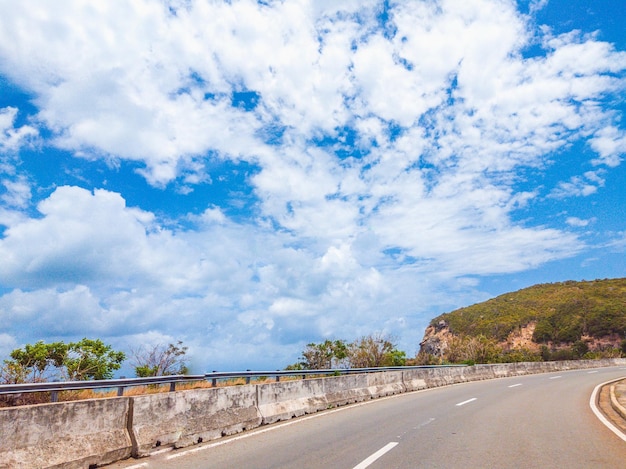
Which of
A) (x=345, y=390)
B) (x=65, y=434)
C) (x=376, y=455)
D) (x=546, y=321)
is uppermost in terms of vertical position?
(x=546, y=321)

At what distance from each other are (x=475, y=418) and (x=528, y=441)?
3118 millimetres

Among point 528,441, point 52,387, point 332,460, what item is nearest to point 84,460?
point 52,387

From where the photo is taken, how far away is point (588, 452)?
7496 millimetres

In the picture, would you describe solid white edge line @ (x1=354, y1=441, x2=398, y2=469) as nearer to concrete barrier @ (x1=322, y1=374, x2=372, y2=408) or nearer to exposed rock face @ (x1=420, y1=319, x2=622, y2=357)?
concrete barrier @ (x1=322, y1=374, x2=372, y2=408)

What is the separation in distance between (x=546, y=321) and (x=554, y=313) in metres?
4.66

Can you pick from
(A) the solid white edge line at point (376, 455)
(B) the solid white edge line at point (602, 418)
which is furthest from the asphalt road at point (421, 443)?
(B) the solid white edge line at point (602, 418)

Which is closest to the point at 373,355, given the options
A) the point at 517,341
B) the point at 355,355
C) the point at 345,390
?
the point at 355,355

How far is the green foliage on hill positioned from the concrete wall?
81987 millimetres

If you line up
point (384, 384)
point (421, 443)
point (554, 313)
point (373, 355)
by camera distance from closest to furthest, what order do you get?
point (421, 443), point (384, 384), point (373, 355), point (554, 313)

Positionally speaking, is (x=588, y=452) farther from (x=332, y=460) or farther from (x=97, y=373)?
(x=97, y=373)

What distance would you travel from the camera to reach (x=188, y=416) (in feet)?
27.8

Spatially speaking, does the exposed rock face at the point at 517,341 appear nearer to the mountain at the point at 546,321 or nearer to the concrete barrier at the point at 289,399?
the mountain at the point at 546,321

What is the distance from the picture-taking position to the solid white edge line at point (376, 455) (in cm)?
652

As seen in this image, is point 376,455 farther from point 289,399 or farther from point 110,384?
point 110,384
